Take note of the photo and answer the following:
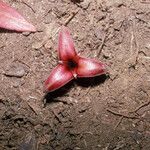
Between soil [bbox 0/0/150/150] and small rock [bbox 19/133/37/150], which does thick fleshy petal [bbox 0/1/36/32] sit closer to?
soil [bbox 0/0/150/150]

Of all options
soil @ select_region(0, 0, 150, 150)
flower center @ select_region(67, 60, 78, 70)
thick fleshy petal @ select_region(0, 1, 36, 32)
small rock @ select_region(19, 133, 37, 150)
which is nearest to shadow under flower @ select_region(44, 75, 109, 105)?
soil @ select_region(0, 0, 150, 150)

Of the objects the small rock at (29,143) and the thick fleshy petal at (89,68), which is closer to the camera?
the thick fleshy petal at (89,68)

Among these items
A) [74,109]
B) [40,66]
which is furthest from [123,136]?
[40,66]

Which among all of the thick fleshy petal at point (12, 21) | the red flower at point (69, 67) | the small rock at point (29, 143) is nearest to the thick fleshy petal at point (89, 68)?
the red flower at point (69, 67)

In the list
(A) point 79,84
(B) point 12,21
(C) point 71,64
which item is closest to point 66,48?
(C) point 71,64

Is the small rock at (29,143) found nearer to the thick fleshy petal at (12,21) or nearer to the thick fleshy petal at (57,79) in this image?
the thick fleshy petal at (57,79)

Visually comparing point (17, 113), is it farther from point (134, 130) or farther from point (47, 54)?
point (134, 130)

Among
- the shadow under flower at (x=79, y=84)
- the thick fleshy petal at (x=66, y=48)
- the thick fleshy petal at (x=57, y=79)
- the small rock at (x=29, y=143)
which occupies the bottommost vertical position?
the small rock at (x=29, y=143)

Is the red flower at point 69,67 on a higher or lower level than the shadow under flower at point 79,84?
higher
